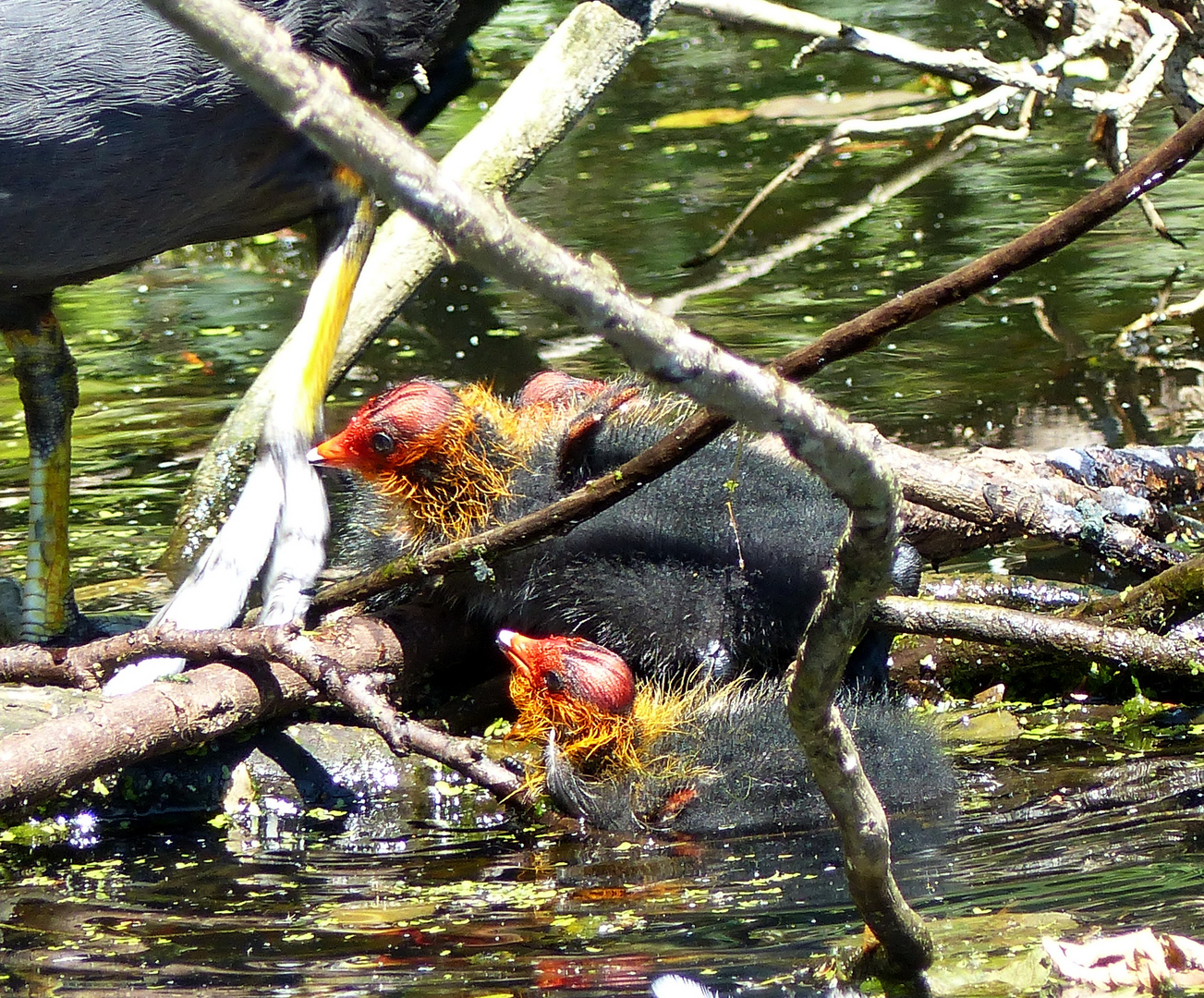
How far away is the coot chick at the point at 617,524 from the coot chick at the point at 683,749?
171mm

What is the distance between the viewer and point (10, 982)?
2.21 meters

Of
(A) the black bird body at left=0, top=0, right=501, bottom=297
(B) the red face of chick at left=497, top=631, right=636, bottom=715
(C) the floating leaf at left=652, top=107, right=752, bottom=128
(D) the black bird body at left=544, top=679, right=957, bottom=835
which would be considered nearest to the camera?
(D) the black bird body at left=544, top=679, right=957, bottom=835

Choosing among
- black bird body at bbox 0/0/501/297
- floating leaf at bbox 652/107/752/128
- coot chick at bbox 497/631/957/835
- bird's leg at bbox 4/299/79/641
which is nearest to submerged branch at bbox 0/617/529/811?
coot chick at bbox 497/631/957/835

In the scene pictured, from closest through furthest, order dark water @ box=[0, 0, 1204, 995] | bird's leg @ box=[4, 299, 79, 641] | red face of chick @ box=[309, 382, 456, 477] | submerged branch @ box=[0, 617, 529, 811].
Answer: dark water @ box=[0, 0, 1204, 995]
submerged branch @ box=[0, 617, 529, 811]
red face of chick @ box=[309, 382, 456, 477]
bird's leg @ box=[4, 299, 79, 641]

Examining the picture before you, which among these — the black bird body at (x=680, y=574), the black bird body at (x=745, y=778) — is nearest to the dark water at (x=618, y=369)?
the black bird body at (x=745, y=778)

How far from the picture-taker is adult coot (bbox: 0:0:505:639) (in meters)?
3.33

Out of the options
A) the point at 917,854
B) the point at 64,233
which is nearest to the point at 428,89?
the point at 64,233

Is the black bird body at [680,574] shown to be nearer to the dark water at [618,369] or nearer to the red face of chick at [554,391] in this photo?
the red face of chick at [554,391]

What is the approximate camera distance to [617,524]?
358 centimetres

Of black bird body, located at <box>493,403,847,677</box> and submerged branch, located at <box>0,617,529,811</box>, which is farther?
black bird body, located at <box>493,403,847,677</box>

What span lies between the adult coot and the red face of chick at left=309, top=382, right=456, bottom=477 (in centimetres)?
10

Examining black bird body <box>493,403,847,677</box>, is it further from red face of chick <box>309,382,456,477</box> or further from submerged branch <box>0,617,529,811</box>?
submerged branch <box>0,617,529,811</box>

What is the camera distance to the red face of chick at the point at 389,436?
12.1 feet

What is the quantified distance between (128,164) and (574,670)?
150 cm
